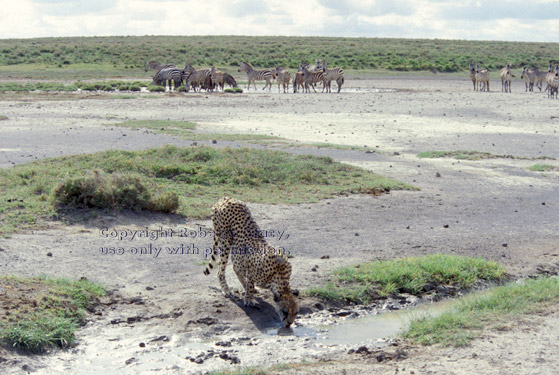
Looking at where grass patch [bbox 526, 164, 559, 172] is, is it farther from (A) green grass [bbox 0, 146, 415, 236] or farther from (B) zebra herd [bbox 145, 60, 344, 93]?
(B) zebra herd [bbox 145, 60, 344, 93]

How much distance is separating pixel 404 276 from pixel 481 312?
1481 mm

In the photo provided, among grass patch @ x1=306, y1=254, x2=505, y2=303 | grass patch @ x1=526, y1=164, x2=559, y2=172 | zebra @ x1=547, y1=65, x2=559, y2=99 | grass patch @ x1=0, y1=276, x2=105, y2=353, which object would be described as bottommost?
grass patch @ x1=306, y1=254, x2=505, y2=303

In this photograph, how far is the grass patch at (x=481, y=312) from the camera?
21.8 ft

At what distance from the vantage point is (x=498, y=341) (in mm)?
6527

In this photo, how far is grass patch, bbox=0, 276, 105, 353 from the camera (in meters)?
6.34

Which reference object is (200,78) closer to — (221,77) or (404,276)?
(221,77)

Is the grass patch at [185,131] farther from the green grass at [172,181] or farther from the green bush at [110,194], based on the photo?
the green bush at [110,194]

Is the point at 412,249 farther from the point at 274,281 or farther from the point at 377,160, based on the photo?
the point at 377,160

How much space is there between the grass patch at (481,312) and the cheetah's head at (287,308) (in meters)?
1.08

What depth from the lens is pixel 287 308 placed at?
708 centimetres

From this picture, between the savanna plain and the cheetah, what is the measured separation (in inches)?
8.4

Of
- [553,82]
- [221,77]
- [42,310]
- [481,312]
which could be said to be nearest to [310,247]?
[481,312]

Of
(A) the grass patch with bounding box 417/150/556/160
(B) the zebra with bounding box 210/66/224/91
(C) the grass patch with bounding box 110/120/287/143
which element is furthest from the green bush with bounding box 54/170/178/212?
(B) the zebra with bounding box 210/66/224/91

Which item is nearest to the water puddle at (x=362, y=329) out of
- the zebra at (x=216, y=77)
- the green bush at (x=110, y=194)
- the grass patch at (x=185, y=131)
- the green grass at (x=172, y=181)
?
the green grass at (x=172, y=181)
